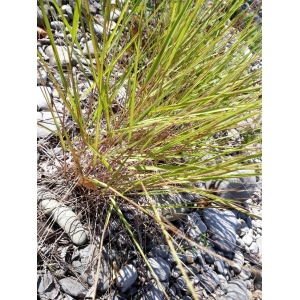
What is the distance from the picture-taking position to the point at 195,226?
77cm

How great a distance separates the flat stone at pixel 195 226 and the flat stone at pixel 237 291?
14 cm

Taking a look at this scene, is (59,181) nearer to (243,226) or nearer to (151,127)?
(151,127)

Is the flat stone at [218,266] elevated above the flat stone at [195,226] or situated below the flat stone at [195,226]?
below

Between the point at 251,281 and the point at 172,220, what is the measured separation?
27cm

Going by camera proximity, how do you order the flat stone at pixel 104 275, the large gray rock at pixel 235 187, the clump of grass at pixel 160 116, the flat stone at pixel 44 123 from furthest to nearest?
the large gray rock at pixel 235 187 < the flat stone at pixel 44 123 < the flat stone at pixel 104 275 < the clump of grass at pixel 160 116

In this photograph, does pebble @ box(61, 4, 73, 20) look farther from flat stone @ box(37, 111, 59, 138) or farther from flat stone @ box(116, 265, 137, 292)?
flat stone @ box(116, 265, 137, 292)

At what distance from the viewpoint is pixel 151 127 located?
22.2 inches

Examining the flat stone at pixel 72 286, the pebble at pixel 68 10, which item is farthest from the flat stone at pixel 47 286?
the pebble at pixel 68 10

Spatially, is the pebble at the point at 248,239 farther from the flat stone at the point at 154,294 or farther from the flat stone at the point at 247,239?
the flat stone at the point at 154,294

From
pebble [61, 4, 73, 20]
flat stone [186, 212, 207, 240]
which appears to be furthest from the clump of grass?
pebble [61, 4, 73, 20]

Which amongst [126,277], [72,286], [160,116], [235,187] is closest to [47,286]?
[72,286]

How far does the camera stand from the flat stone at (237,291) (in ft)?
2.33

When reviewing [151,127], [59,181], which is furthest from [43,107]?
[151,127]

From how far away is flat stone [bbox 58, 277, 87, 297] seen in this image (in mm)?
574
